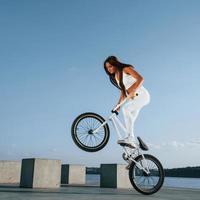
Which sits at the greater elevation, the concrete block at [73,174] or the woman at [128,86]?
the woman at [128,86]

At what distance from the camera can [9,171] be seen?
2538cm

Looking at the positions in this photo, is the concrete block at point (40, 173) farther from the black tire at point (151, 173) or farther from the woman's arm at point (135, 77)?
the woman's arm at point (135, 77)

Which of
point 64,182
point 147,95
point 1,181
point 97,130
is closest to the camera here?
point 97,130

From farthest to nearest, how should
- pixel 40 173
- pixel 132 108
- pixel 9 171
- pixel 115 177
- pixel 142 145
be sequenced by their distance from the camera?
pixel 9 171, pixel 115 177, pixel 40 173, pixel 142 145, pixel 132 108

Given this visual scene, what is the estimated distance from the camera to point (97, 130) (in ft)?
32.8

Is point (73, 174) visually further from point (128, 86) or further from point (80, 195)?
point (128, 86)

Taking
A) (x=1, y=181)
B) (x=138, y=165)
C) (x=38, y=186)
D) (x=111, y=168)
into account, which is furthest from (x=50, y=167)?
(x=138, y=165)

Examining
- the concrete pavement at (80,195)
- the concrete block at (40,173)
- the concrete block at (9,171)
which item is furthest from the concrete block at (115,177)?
the concrete block at (9,171)

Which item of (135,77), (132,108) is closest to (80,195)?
(132,108)

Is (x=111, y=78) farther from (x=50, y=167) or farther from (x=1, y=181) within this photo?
(x=1, y=181)

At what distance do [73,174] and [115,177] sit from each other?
6905 millimetres

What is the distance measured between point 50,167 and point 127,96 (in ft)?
33.1

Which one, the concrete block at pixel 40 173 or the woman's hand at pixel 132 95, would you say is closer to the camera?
the woman's hand at pixel 132 95

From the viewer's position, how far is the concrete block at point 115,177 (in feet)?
69.9
